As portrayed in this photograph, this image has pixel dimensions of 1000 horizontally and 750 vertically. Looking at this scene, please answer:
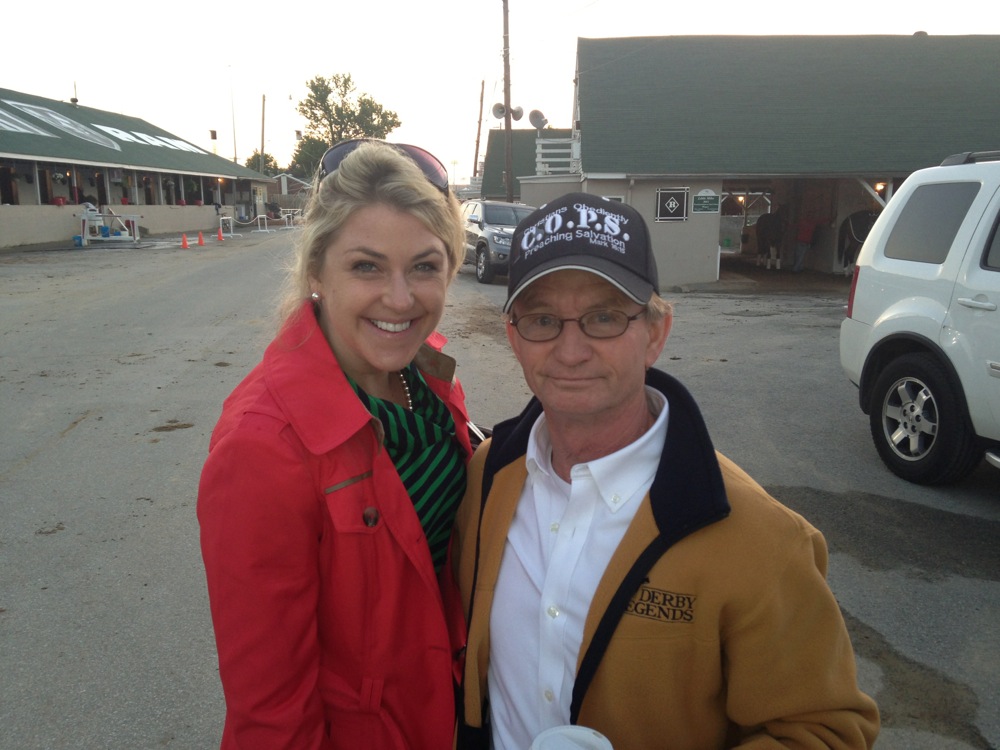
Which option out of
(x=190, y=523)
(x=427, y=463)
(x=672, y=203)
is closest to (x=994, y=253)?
(x=427, y=463)

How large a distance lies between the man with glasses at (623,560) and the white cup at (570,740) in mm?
217

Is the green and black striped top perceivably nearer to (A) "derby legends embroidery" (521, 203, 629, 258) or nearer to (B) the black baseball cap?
(B) the black baseball cap

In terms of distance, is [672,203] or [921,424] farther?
[672,203]

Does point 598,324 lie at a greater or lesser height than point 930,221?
lesser

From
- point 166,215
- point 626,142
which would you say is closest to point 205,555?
point 626,142

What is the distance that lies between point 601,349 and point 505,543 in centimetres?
52

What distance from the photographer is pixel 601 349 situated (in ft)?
5.32

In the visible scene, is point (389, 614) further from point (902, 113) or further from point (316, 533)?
point (902, 113)

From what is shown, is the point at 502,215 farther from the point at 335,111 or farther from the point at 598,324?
the point at 335,111

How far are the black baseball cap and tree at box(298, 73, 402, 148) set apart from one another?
3540 inches

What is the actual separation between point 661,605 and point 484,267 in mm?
16863

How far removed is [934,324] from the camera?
4875mm

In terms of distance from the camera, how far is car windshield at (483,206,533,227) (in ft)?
61.1

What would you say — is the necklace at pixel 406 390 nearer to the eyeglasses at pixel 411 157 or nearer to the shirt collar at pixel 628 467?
the eyeglasses at pixel 411 157
